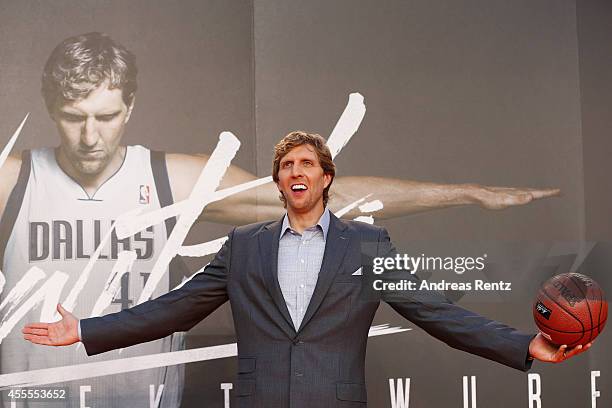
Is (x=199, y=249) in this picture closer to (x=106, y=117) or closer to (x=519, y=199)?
(x=106, y=117)

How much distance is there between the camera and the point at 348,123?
4457 millimetres

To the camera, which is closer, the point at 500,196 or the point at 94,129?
the point at 94,129

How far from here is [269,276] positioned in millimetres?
3459

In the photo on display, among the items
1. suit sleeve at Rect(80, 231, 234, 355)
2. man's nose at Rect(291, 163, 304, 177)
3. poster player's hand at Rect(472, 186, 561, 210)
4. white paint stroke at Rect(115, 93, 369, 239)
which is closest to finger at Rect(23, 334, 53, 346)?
suit sleeve at Rect(80, 231, 234, 355)

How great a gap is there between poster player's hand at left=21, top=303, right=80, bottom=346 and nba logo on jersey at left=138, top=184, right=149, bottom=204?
3.01 ft

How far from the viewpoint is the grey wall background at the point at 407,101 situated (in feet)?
14.4

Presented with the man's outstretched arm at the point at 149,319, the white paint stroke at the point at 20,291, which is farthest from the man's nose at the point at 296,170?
the white paint stroke at the point at 20,291

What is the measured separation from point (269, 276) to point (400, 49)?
5.16 ft

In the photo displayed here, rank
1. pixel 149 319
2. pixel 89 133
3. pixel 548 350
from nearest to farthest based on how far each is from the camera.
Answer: pixel 548 350 → pixel 149 319 → pixel 89 133

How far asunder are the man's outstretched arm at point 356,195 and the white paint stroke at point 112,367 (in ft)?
2.03

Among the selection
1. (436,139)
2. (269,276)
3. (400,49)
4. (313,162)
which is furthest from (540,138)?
(269,276)

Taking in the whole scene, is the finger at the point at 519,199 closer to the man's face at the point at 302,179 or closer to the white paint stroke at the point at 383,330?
the white paint stroke at the point at 383,330

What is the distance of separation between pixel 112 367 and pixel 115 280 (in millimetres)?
402

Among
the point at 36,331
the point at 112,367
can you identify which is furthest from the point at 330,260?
the point at 112,367
